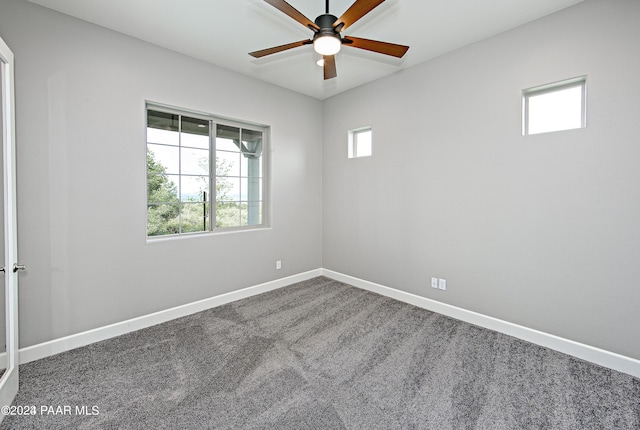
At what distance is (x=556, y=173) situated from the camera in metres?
2.40

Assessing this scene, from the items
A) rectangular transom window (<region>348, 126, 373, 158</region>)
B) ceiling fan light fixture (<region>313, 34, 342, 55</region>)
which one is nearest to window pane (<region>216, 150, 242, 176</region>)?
rectangular transom window (<region>348, 126, 373, 158</region>)

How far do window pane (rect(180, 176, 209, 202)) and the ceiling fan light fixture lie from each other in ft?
6.91

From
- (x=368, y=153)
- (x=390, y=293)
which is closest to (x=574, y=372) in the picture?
(x=390, y=293)

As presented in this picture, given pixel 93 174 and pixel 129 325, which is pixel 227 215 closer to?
pixel 93 174

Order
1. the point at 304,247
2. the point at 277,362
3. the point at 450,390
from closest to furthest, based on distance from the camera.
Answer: the point at 450,390 → the point at 277,362 → the point at 304,247

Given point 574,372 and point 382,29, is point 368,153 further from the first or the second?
point 574,372

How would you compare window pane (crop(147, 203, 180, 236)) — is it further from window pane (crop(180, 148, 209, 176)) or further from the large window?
window pane (crop(180, 148, 209, 176))

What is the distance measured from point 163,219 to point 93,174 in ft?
2.49

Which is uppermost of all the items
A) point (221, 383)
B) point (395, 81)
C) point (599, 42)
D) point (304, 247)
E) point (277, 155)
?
point (395, 81)

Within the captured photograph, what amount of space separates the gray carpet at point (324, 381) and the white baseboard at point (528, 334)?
0.26 ft

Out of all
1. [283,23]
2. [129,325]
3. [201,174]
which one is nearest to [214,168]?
[201,174]

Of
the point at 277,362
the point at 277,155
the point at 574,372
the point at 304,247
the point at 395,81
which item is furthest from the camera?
the point at 304,247

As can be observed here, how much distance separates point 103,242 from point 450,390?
10.3 feet

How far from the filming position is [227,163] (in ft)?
11.8
